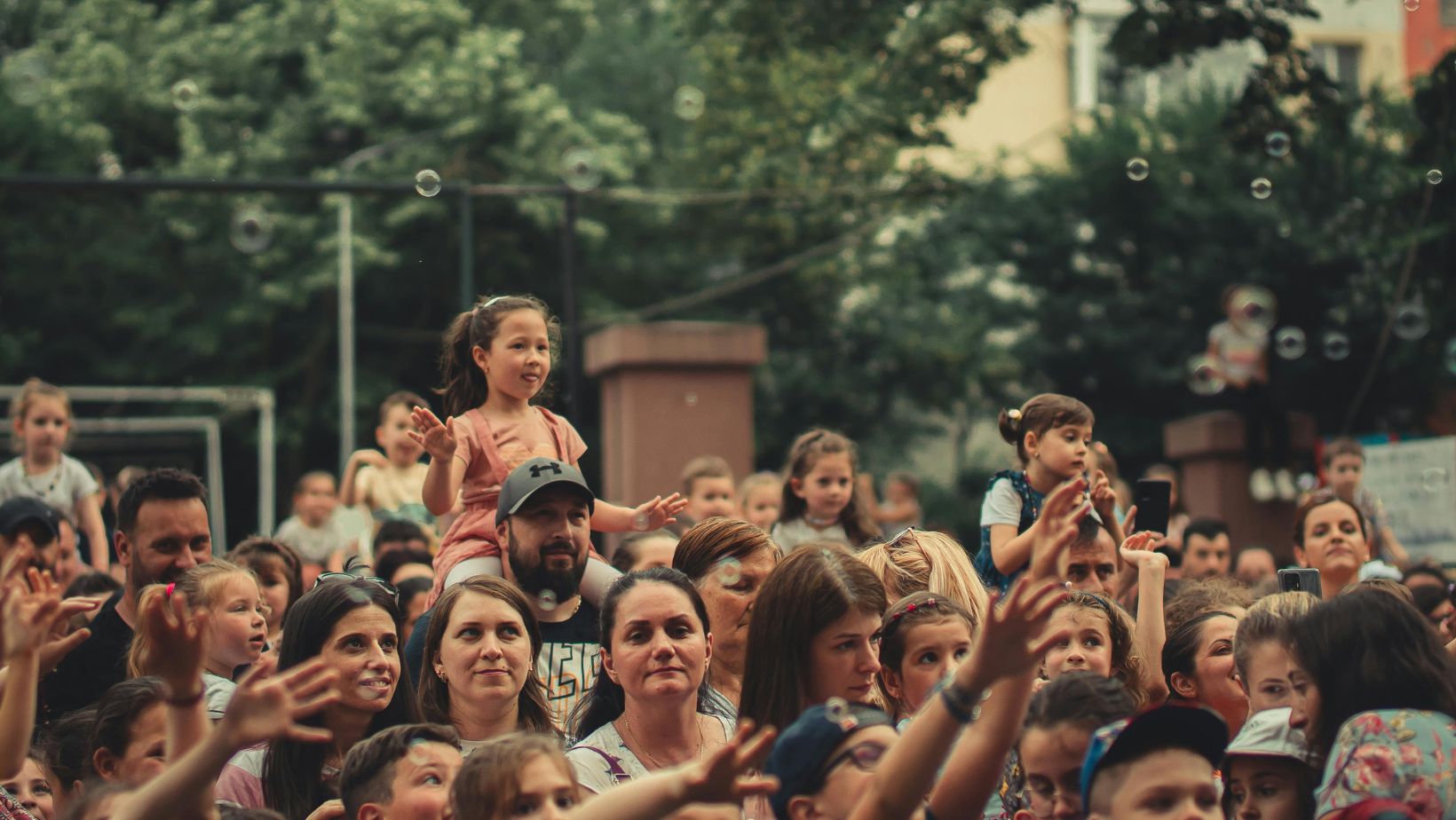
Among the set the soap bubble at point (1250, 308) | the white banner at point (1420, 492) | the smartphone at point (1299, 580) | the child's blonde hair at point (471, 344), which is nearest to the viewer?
the smartphone at point (1299, 580)

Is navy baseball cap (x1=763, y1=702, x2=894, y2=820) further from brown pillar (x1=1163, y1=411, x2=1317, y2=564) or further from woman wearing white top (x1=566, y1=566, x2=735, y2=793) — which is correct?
brown pillar (x1=1163, y1=411, x2=1317, y2=564)

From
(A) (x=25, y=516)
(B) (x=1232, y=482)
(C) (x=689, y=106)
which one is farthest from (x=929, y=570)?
(C) (x=689, y=106)

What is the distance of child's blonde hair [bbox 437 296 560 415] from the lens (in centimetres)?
598

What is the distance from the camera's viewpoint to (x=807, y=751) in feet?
11.7

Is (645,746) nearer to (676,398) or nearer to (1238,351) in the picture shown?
(676,398)

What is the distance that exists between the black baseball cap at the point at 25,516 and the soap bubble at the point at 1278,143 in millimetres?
7760

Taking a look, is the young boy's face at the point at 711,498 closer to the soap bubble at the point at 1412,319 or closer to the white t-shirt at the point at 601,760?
the white t-shirt at the point at 601,760

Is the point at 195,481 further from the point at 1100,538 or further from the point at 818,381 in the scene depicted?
the point at 818,381

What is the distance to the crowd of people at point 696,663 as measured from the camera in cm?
357

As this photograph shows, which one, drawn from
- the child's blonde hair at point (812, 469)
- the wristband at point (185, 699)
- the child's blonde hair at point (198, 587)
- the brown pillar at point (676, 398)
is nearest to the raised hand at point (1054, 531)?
the wristband at point (185, 699)

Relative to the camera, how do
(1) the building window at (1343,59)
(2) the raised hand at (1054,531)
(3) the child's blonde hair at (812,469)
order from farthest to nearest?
1. (1) the building window at (1343,59)
2. (3) the child's blonde hair at (812,469)
3. (2) the raised hand at (1054,531)

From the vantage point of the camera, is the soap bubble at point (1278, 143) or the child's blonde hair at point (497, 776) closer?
the child's blonde hair at point (497, 776)

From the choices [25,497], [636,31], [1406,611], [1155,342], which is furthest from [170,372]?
[1406,611]

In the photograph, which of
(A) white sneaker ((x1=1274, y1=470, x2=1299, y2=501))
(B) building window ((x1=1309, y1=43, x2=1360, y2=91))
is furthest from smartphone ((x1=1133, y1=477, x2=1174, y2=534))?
(B) building window ((x1=1309, y1=43, x2=1360, y2=91))
